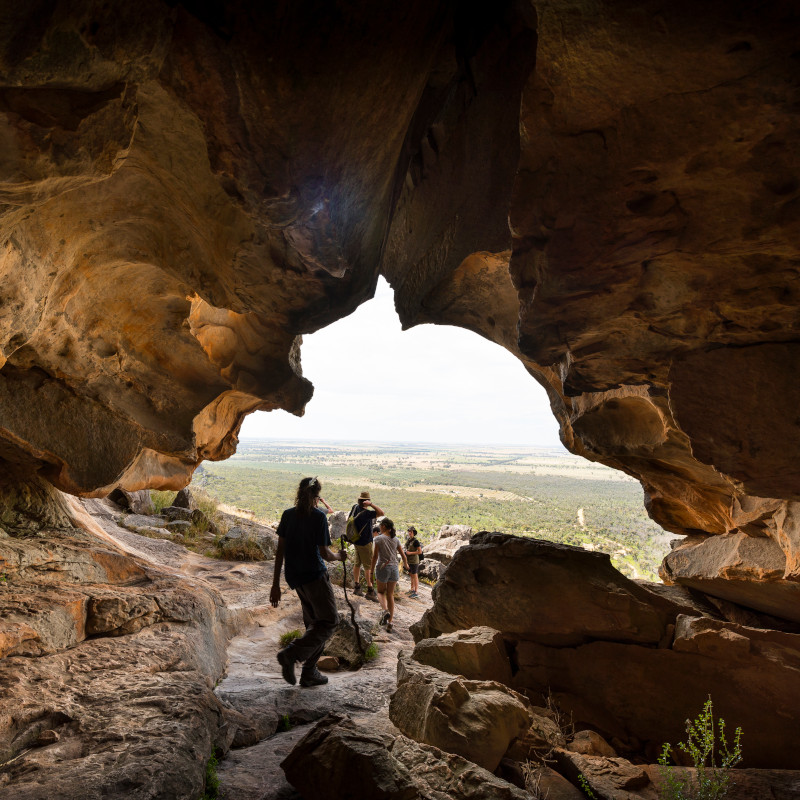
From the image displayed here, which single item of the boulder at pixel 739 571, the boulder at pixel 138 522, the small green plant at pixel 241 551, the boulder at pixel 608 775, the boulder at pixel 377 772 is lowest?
the small green plant at pixel 241 551

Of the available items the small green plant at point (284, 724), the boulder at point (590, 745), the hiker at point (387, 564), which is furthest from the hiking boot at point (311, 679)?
the hiker at point (387, 564)

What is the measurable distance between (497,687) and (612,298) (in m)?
3.61

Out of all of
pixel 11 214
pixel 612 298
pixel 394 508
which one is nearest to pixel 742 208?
pixel 612 298

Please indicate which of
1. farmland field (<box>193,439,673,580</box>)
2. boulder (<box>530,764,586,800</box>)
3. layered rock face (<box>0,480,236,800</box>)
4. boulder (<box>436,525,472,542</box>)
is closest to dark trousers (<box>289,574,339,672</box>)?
layered rock face (<box>0,480,236,800</box>)

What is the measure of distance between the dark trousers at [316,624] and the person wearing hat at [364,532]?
259 centimetres

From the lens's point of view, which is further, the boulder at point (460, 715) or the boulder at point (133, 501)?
the boulder at point (133, 501)

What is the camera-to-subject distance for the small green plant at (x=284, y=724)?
3.98m

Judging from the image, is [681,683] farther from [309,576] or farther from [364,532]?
[364,532]

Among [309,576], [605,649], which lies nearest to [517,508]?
[605,649]

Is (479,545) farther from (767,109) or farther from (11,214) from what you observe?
(11,214)

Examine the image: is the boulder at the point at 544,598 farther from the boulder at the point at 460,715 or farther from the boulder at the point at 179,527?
the boulder at the point at 179,527

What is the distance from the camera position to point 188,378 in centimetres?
796

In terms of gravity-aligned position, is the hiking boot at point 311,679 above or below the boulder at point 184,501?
above

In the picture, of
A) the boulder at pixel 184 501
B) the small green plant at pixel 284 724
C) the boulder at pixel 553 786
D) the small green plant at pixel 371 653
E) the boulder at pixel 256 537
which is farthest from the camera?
the boulder at pixel 184 501
